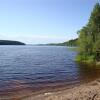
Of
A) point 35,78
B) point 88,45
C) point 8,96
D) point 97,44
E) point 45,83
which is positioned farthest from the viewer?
point 88,45

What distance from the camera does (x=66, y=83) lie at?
102 feet

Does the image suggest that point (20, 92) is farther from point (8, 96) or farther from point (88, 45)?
point (88, 45)

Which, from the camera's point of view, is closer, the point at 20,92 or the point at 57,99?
the point at 57,99

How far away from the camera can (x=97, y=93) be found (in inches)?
773

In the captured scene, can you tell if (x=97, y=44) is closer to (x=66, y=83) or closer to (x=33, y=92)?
(x=66, y=83)

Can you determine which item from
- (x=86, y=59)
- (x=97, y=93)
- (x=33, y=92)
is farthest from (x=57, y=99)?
(x=86, y=59)

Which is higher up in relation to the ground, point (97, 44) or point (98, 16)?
point (98, 16)

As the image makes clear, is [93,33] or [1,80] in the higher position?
[93,33]

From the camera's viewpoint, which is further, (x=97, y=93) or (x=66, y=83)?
(x=66, y=83)

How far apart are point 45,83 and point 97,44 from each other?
2572 centimetres

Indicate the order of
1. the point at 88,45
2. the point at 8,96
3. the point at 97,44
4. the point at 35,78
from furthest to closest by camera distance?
1. the point at 88,45
2. the point at 97,44
3. the point at 35,78
4. the point at 8,96

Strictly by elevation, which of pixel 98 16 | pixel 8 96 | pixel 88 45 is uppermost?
pixel 98 16

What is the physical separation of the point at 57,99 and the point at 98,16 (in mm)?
40390

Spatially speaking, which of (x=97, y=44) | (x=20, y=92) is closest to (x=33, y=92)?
(x=20, y=92)
